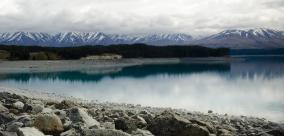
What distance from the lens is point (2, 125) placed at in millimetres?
10305

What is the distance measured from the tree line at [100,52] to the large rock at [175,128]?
86.3 meters

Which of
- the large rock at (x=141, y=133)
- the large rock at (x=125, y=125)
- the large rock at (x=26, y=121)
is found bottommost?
the large rock at (x=141, y=133)

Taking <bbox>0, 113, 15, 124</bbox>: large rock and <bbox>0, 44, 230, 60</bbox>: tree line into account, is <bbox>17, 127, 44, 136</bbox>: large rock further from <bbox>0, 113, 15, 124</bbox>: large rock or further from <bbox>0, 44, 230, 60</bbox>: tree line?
<bbox>0, 44, 230, 60</bbox>: tree line

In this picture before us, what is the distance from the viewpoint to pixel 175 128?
9.83 meters

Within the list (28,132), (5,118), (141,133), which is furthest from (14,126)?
(141,133)

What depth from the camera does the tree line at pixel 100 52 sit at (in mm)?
95312

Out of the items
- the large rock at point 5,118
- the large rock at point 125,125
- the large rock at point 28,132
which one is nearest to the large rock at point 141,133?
the large rock at point 125,125

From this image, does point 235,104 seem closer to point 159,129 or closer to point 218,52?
point 159,129

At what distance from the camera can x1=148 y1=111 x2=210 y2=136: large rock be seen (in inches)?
383

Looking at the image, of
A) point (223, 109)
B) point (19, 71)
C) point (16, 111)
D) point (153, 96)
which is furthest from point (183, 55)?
point (16, 111)

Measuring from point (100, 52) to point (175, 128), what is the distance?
102m

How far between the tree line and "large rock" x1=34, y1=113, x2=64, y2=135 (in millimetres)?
86137

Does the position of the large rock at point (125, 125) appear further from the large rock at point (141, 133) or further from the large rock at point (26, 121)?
the large rock at point (26, 121)

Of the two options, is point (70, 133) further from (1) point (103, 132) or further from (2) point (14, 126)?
(2) point (14, 126)
